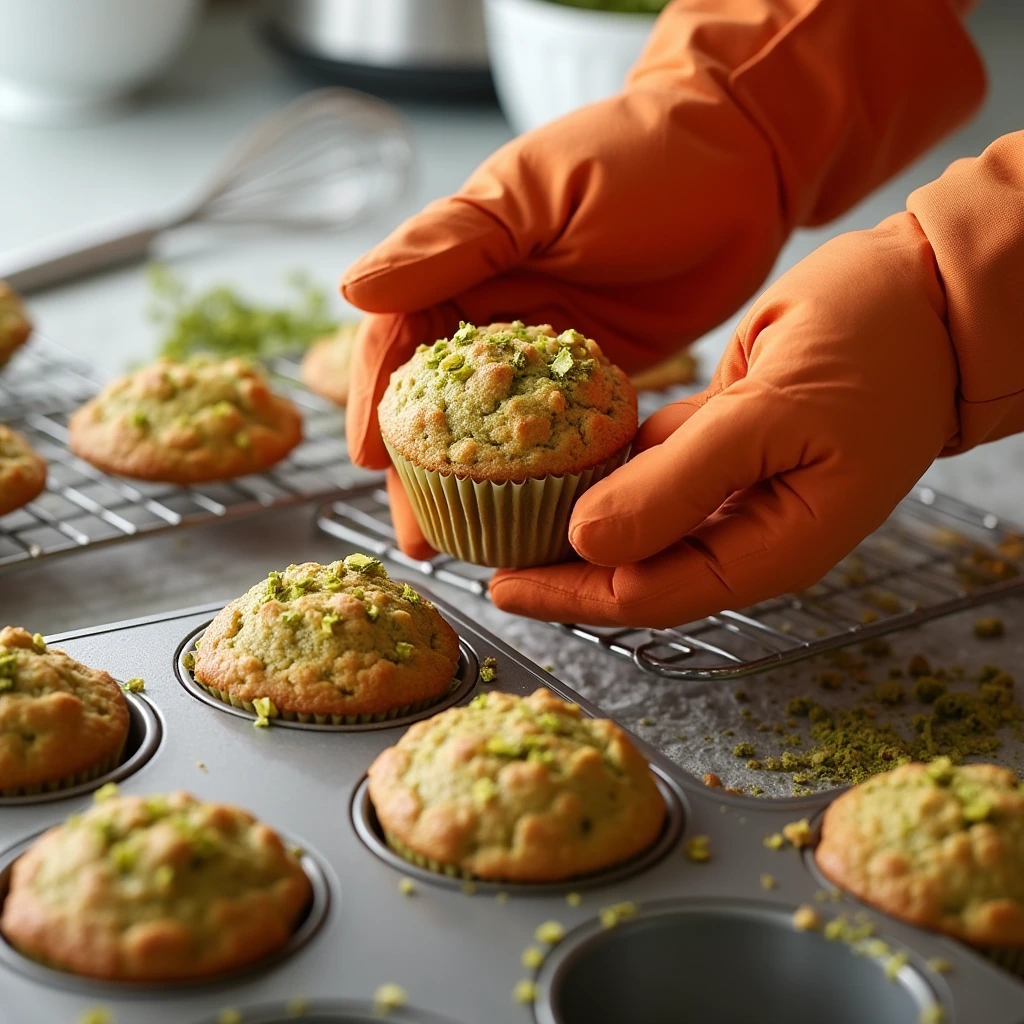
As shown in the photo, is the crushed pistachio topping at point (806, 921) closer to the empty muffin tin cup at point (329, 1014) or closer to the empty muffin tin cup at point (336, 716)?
the empty muffin tin cup at point (329, 1014)

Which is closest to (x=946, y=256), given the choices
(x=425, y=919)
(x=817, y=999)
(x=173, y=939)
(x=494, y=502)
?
(x=494, y=502)

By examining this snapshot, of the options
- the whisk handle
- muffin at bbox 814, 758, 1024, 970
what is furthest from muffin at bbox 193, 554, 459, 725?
the whisk handle

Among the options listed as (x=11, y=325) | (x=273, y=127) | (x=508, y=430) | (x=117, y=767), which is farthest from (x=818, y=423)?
(x=273, y=127)

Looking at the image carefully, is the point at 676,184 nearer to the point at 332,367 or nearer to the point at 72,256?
the point at 332,367

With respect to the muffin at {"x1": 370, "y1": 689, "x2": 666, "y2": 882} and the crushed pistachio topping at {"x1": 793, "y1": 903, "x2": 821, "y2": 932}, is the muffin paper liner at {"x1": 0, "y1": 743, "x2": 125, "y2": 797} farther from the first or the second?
the crushed pistachio topping at {"x1": 793, "y1": 903, "x2": 821, "y2": 932}

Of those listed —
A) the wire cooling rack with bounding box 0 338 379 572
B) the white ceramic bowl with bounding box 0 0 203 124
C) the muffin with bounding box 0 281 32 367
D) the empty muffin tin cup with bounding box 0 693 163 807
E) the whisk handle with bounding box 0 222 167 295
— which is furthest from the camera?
the white ceramic bowl with bounding box 0 0 203 124

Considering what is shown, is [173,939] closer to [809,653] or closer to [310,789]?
[310,789]
